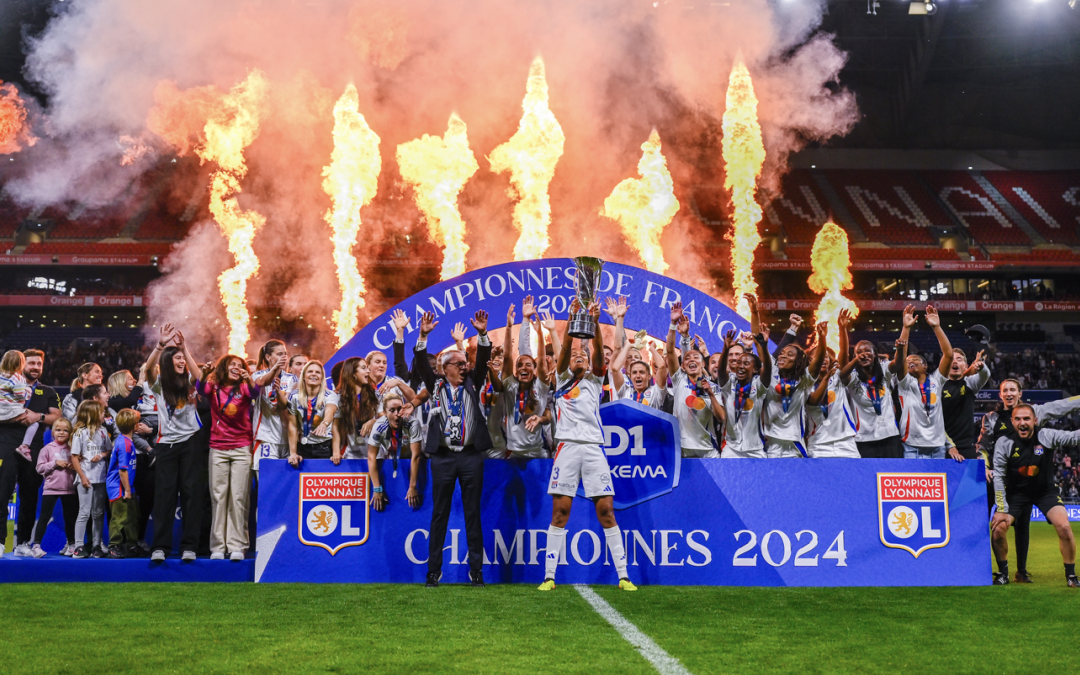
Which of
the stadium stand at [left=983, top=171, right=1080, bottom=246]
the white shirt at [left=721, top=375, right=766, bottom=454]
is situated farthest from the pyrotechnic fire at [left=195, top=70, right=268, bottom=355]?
the stadium stand at [left=983, top=171, right=1080, bottom=246]

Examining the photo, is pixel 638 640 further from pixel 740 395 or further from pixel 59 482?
pixel 59 482

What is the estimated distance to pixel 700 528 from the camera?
7.43 metres

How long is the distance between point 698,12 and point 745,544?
2180 centimetres

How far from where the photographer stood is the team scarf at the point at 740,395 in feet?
26.0

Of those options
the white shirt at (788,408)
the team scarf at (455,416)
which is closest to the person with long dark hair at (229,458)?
the team scarf at (455,416)

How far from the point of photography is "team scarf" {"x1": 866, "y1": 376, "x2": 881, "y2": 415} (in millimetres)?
7973

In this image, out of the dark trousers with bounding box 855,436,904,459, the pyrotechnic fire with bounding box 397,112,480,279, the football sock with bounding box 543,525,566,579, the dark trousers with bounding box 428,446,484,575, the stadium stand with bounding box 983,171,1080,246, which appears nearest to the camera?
the football sock with bounding box 543,525,566,579

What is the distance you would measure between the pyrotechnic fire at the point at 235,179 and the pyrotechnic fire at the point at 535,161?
291 inches

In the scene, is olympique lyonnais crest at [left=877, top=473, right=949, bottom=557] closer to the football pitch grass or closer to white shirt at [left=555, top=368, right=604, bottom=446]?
the football pitch grass

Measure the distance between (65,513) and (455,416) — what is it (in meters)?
4.21

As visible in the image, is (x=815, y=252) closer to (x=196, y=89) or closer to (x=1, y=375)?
(x=196, y=89)

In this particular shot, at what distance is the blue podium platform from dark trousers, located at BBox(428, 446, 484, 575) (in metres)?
1.76

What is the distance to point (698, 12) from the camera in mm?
25734

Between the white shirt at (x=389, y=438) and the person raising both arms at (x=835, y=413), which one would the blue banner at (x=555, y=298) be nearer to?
the person raising both arms at (x=835, y=413)
